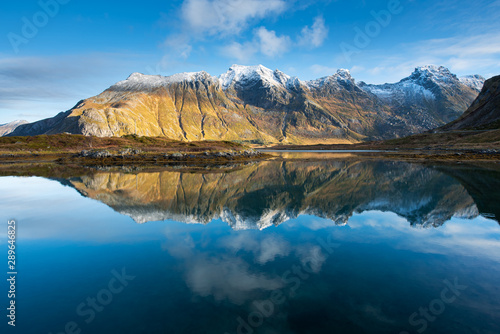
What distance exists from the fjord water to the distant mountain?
165 m

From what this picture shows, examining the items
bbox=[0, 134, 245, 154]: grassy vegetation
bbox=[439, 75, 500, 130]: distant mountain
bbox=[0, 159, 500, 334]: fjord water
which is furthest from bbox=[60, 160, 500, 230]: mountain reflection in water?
bbox=[439, 75, 500, 130]: distant mountain

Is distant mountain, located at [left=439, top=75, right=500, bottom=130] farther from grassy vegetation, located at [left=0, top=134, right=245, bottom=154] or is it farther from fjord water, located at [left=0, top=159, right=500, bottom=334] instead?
fjord water, located at [left=0, top=159, right=500, bottom=334]

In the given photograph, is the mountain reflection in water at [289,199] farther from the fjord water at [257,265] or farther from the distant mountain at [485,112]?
the distant mountain at [485,112]

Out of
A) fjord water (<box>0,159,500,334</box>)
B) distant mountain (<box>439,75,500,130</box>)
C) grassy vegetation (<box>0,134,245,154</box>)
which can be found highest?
distant mountain (<box>439,75,500,130</box>)

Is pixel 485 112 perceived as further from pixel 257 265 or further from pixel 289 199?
pixel 257 265

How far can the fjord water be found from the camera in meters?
9.98

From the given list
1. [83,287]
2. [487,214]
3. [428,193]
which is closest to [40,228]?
[83,287]

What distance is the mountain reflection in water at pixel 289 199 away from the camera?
24.8 metres

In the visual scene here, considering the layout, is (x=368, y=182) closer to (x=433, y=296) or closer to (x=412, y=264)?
(x=412, y=264)

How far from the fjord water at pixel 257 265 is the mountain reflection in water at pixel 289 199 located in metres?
0.31

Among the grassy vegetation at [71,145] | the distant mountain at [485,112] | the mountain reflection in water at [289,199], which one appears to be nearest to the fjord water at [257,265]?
the mountain reflection in water at [289,199]

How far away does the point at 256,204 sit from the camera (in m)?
29.0

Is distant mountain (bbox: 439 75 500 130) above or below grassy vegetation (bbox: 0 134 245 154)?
above

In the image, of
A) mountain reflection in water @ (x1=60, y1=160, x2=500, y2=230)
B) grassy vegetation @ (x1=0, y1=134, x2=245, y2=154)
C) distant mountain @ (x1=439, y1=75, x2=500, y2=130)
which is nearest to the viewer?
mountain reflection in water @ (x1=60, y1=160, x2=500, y2=230)
